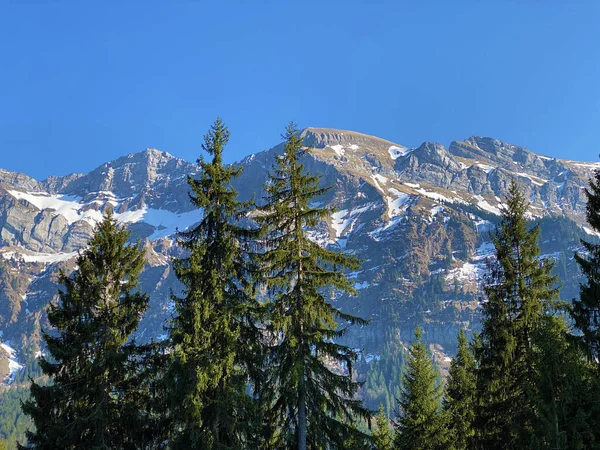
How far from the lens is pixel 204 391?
2000 cm

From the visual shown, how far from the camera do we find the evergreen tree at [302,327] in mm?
19891

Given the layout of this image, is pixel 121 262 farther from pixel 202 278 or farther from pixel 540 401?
pixel 540 401

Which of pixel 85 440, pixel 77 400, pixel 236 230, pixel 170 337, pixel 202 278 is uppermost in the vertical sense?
pixel 236 230

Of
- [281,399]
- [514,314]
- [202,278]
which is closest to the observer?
[281,399]

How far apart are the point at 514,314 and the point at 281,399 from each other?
11580 millimetres

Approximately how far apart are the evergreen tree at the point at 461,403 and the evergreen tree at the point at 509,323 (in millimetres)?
4391

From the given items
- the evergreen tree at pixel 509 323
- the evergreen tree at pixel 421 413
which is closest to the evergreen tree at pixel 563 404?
the evergreen tree at pixel 509 323

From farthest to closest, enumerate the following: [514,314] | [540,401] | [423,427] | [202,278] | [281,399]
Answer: [423,427] < [514,314] < [202,278] < [281,399] < [540,401]

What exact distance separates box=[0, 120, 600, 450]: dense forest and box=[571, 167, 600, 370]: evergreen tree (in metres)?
0.06

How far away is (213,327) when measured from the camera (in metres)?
20.3

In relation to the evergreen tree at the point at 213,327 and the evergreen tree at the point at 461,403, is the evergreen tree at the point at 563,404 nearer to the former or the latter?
the evergreen tree at the point at 213,327

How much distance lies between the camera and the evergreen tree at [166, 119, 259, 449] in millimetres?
19516

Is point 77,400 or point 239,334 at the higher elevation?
point 239,334

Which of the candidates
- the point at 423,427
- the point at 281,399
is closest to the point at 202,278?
the point at 281,399
